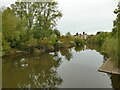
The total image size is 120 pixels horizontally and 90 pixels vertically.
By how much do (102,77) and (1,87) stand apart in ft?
25.3

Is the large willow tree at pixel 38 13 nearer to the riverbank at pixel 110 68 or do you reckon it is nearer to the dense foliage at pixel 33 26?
the dense foliage at pixel 33 26

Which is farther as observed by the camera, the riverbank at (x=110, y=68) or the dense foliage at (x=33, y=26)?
the dense foliage at (x=33, y=26)

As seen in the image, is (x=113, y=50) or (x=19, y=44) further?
(x=19, y=44)

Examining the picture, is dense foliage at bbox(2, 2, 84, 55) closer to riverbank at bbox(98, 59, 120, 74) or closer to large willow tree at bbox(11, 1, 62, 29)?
large willow tree at bbox(11, 1, 62, 29)

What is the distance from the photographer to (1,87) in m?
16.9

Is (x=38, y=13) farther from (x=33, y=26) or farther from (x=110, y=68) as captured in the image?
(x=110, y=68)

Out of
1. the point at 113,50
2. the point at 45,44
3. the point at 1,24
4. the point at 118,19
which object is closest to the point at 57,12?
the point at 45,44

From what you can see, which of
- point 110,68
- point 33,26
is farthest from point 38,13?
point 110,68

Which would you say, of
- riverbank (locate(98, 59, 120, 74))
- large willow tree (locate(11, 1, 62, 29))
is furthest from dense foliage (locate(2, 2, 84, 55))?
riverbank (locate(98, 59, 120, 74))

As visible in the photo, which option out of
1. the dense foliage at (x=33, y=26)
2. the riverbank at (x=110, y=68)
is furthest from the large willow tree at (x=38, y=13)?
the riverbank at (x=110, y=68)

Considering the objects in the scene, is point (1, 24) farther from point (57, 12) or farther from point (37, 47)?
point (57, 12)

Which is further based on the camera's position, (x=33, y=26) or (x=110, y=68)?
(x=33, y=26)

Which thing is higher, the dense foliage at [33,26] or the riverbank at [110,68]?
the dense foliage at [33,26]

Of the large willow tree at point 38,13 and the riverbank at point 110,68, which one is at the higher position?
the large willow tree at point 38,13
